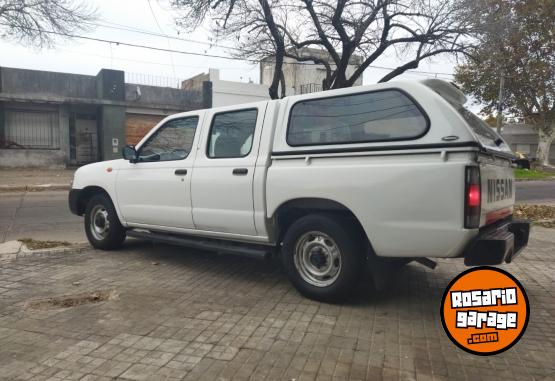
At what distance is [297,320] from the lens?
12.4 feet

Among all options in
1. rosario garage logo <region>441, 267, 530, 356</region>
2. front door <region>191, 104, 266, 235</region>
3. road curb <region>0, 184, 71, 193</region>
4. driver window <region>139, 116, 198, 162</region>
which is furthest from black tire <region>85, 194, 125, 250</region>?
road curb <region>0, 184, 71, 193</region>

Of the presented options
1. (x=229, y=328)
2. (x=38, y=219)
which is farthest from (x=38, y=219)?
(x=229, y=328)

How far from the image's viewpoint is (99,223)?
6.31 m

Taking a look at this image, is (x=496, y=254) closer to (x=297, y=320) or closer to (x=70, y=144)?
(x=297, y=320)

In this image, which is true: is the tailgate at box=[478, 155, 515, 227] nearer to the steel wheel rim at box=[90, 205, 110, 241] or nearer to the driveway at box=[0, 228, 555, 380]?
the driveway at box=[0, 228, 555, 380]

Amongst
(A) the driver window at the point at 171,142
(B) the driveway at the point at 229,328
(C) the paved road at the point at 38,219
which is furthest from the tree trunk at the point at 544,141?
(A) the driver window at the point at 171,142

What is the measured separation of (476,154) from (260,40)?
1760 centimetres

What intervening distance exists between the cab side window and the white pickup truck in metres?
0.01

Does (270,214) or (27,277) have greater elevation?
(270,214)

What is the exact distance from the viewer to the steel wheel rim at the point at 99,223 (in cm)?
618

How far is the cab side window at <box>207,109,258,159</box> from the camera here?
4.71 m

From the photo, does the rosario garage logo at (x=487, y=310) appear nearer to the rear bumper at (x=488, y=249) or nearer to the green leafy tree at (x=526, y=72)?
the rear bumper at (x=488, y=249)

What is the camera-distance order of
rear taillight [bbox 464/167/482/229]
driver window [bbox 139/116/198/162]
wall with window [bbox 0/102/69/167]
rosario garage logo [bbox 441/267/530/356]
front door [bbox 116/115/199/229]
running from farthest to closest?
wall with window [bbox 0/102/69/167] < driver window [bbox 139/116/198/162] < front door [bbox 116/115/199/229] < rear taillight [bbox 464/167/482/229] < rosario garage logo [bbox 441/267/530/356]

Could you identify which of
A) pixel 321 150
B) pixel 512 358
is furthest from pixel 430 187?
pixel 512 358
